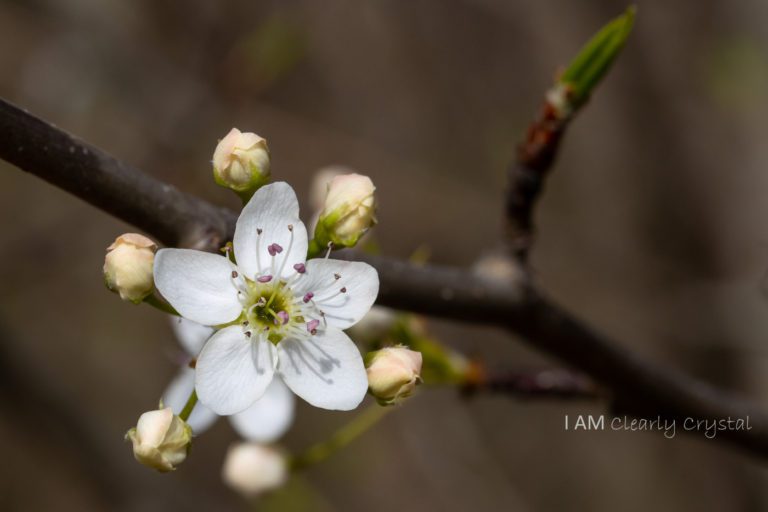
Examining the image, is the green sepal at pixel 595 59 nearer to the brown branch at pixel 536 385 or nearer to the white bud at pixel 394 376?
the white bud at pixel 394 376

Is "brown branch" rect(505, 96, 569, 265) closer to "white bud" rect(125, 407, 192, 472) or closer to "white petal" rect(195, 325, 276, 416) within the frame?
"white petal" rect(195, 325, 276, 416)

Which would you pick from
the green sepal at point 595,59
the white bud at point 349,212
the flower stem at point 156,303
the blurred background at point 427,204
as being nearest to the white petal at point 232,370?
the flower stem at point 156,303

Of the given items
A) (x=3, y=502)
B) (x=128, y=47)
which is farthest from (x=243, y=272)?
(x=3, y=502)

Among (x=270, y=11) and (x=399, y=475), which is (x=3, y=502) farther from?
(x=270, y=11)

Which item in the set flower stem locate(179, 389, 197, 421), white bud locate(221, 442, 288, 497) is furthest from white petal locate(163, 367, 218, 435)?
flower stem locate(179, 389, 197, 421)

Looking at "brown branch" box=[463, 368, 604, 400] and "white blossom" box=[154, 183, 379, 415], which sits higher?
"brown branch" box=[463, 368, 604, 400]

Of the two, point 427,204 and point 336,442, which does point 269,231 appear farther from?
point 427,204

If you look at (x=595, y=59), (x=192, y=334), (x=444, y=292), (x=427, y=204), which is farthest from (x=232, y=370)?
(x=427, y=204)
